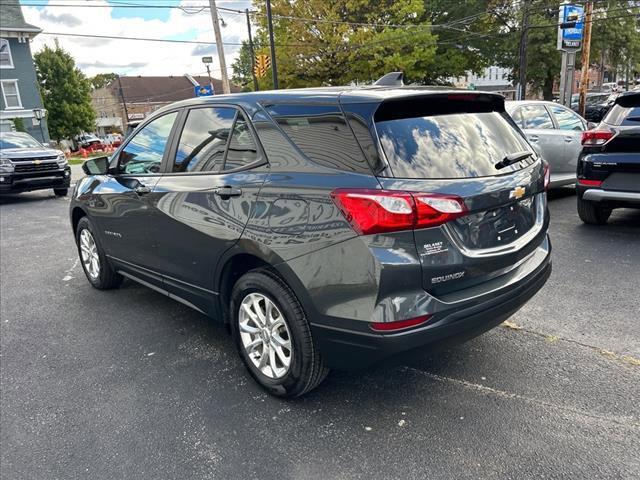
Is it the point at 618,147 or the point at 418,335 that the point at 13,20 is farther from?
the point at 418,335

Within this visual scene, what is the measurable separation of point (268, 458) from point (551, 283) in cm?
321

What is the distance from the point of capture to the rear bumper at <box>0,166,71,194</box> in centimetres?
1132

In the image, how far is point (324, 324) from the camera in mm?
2439

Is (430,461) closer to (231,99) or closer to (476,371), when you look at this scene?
(476,371)

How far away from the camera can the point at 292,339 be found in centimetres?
263

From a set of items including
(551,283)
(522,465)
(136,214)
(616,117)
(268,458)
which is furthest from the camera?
(616,117)

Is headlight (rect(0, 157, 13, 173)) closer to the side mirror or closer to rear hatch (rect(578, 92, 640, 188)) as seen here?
the side mirror

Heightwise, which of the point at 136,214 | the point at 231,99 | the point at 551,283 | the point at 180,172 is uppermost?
the point at 231,99

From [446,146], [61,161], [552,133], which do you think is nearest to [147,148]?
[446,146]

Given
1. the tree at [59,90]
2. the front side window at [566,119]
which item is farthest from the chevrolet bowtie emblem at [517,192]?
the tree at [59,90]

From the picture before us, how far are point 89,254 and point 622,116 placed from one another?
19.6 ft

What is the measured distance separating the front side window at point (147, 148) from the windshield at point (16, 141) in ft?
33.2

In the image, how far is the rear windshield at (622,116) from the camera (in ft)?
17.4

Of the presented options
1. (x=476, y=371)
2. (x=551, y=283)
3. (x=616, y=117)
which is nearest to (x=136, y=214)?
(x=476, y=371)
